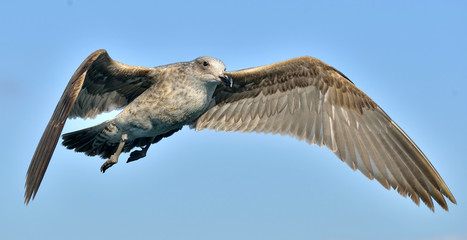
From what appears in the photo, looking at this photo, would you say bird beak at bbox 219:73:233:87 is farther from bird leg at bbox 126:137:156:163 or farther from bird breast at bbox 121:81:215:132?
bird leg at bbox 126:137:156:163

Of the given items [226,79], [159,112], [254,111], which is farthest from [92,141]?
[254,111]

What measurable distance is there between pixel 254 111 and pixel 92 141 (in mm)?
2669

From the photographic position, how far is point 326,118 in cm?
1012

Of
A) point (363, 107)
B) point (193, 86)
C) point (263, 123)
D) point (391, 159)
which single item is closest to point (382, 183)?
point (391, 159)

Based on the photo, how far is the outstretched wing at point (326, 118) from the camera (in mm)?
9734

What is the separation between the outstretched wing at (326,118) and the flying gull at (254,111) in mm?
16

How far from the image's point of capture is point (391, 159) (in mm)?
9984

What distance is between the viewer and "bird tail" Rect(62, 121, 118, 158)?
32.0 feet

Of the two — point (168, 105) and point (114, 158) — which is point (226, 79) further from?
point (114, 158)

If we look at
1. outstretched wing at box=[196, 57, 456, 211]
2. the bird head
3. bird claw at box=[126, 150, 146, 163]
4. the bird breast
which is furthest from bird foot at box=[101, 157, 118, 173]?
the bird head

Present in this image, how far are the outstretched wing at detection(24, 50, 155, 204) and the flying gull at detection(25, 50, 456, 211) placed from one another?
16mm

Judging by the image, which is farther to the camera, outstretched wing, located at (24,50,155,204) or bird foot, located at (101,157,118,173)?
bird foot, located at (101,157,118,173)

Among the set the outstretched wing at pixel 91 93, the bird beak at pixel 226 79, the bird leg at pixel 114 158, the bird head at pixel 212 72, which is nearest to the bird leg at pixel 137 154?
the bird leg at pixel 114 158

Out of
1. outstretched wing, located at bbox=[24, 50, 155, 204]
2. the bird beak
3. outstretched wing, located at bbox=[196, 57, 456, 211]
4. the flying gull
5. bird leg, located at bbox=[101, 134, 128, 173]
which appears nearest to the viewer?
outstretched wing, located at bbox=[24, 50, 155, 204]
